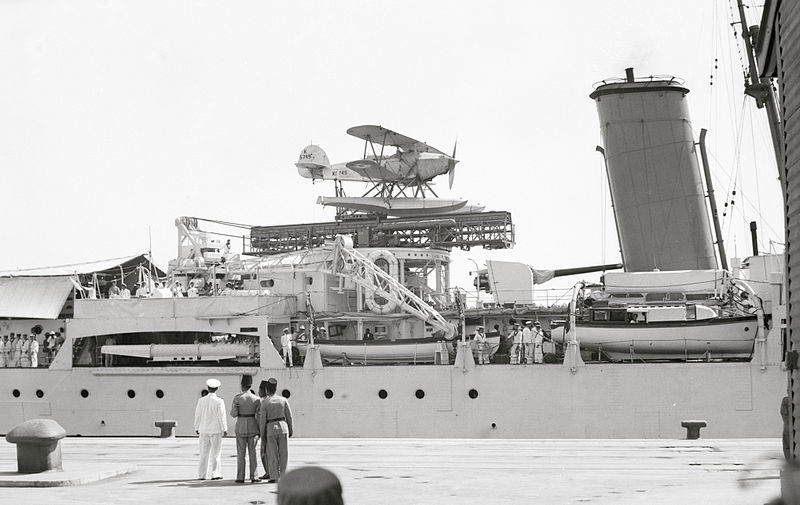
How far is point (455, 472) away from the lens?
13.1m

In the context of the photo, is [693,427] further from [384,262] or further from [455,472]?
[384,262]

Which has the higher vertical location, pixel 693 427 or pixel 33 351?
pixel 33 351

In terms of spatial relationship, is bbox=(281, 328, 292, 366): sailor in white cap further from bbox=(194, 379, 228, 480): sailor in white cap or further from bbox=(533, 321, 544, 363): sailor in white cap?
bbox=(194, 379, 228, 480): sailor in white cap

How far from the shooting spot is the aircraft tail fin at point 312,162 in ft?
121

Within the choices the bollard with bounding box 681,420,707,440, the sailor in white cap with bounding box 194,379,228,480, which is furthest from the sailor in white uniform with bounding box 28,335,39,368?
the sailor in white cap with bounding box 194,379,228,480

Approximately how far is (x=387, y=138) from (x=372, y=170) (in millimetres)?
1228

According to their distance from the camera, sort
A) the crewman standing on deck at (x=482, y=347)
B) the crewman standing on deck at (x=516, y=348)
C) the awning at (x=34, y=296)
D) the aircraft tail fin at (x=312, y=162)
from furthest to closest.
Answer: the aircraft tail fin at (x=312, y=162) → the awning at (x=34, y=296) → the crewman standing on deck at (x=482, y=347) → the crewman standing on deck at (x=516, y=348)

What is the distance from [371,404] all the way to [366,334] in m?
3.60

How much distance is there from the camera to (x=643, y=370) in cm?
2480

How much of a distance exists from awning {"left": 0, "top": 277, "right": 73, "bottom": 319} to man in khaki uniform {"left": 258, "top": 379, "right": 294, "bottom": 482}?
871 inches

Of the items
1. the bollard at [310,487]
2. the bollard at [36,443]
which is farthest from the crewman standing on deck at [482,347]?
the bollard at [310,487]

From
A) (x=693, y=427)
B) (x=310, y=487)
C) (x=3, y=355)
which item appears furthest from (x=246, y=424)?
(x=3, y=355)

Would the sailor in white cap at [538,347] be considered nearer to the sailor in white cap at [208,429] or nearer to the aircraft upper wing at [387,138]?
the aircraft upper wing at [387,138]

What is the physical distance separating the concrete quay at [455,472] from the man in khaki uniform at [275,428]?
0.27 metres
